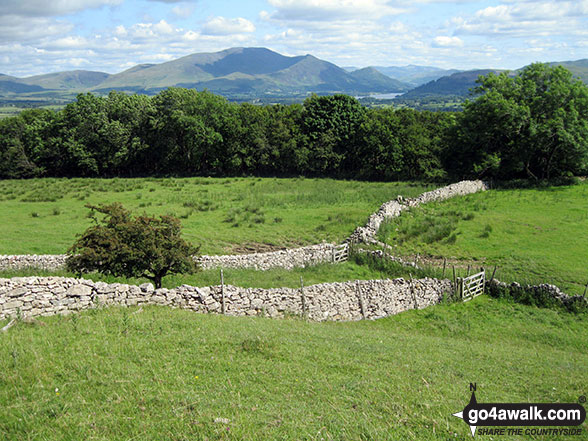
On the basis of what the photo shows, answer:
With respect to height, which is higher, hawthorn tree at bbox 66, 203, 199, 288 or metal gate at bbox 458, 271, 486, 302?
hawthorn tree at bbox 66, 203, 199, 288

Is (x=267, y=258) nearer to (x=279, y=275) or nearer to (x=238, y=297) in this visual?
(x=279, y=275)

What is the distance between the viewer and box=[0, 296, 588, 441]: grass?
6703 millimetres

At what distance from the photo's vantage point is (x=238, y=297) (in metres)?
14.3

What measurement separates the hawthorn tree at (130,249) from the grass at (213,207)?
823 cm

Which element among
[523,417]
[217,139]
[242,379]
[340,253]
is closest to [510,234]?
[340,253]

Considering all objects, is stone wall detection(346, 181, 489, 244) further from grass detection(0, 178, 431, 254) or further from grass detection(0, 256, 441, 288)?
grass detection(0, 256, 441, 288)

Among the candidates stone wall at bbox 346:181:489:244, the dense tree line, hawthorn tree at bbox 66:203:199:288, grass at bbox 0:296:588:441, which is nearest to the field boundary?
stone wall at bbox 346:181:489:244

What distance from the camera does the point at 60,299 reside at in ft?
38.1

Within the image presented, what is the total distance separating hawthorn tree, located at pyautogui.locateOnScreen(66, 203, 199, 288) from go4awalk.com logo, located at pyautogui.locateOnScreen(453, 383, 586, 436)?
10875mm

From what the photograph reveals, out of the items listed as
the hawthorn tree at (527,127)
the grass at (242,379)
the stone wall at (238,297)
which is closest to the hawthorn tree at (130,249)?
the stone wall at (238,297)

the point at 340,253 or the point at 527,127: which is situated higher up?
the point at 527,127

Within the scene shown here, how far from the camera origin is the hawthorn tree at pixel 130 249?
1438 cm

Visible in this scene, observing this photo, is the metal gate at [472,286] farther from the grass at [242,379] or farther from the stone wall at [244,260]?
the stone wall at [244,260]

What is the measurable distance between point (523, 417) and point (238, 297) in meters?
9.17
